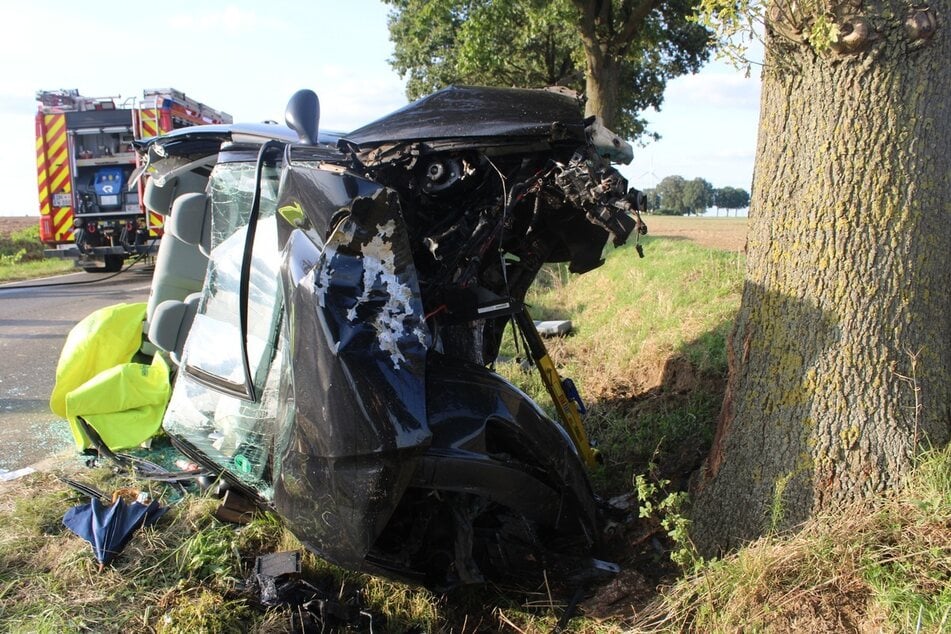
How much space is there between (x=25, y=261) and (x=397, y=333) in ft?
66.2

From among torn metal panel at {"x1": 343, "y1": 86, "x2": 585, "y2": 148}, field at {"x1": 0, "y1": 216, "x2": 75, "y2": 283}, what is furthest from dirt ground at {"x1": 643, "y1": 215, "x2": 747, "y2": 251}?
field at {"x1": 0, "y1": 216, "x2": 75, "y2": 283}

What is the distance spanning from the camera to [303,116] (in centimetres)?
259

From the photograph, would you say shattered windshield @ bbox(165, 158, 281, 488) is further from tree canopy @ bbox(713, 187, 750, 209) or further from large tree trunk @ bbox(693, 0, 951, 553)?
tree canopy @ bbox(713, 187, 750, 209)

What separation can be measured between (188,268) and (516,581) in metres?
2.86

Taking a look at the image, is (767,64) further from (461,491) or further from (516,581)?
(516,581)

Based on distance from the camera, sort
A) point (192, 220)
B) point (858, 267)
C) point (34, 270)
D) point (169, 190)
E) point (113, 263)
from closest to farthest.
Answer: point (858, 267) → point (192, 220) → point (169, 190) → point (113, 263) → point (34, 270)

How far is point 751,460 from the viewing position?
279 centimetres

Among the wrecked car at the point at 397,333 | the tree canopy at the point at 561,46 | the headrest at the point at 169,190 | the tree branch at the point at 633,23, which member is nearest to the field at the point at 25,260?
the tree canopy at the point at 561,46

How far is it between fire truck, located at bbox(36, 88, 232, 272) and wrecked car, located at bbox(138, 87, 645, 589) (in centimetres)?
1058

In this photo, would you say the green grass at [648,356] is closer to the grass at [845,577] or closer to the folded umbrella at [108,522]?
the grass at [845,577]

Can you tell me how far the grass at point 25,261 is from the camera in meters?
14.7

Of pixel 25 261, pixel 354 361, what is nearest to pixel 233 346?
pixel 354 361

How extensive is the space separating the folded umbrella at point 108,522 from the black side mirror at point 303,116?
5.98 ft

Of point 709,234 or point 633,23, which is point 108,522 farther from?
point 709,234
